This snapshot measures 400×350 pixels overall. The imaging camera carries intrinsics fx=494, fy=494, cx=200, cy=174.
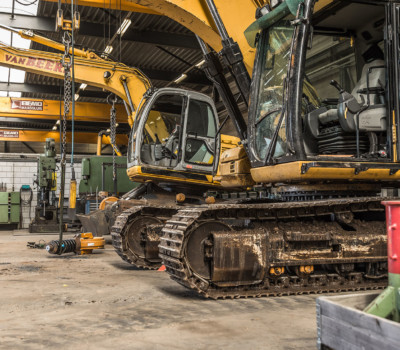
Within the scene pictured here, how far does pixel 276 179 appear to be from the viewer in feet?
16.3

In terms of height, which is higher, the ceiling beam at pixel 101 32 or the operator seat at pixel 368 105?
the ceiling beam at pixel 101 32

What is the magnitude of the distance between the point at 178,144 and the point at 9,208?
12365mm

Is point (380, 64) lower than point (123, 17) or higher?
lower

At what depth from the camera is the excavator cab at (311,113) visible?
15.4ft

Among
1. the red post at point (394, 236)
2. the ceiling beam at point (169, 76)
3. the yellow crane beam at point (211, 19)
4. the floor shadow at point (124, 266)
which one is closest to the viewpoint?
the red post at point (394, 236)

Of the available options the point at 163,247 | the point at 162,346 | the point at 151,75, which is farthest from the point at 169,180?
the point at 151,75

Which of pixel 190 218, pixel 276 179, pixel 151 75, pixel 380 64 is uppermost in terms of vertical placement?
pixel 151 75

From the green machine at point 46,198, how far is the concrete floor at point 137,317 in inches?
407

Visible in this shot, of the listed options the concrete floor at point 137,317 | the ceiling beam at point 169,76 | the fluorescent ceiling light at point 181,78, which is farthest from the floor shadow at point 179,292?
the ceiling beam at point 169,76

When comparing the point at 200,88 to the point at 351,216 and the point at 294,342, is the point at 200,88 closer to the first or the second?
the point at 351,216

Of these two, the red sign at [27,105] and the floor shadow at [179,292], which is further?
the red sign at [27,105]

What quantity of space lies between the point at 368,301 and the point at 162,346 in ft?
4.43

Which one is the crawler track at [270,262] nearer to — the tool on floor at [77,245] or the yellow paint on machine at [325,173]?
the yellow paint on machine at [325,173]

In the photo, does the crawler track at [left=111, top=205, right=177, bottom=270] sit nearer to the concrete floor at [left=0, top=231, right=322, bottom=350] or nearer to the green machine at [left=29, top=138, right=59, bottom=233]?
the concrete floor at [left=0, top=231, right=322, bottom=350]
